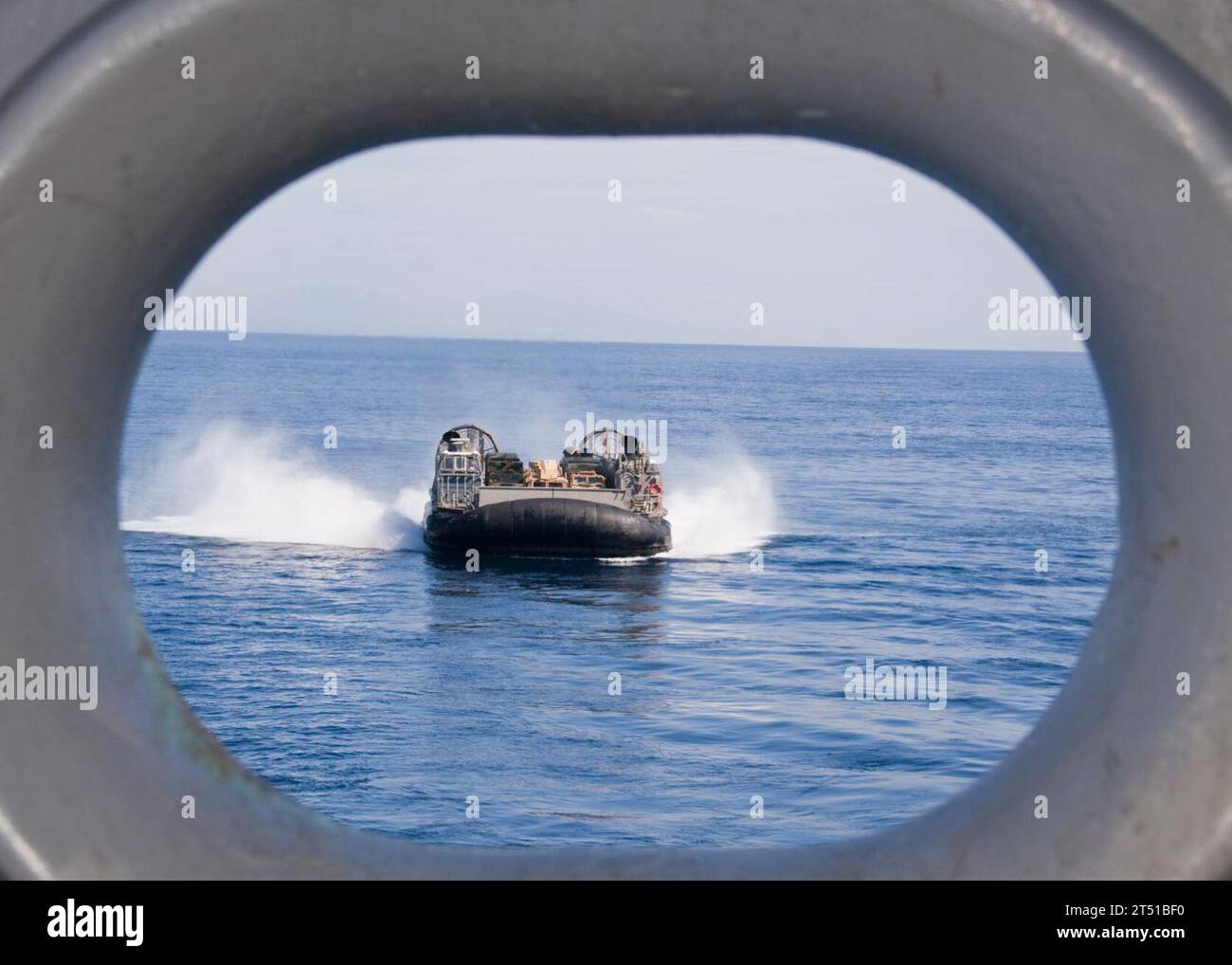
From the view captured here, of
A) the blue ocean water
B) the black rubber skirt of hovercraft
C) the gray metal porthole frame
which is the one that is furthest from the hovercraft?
the gray metal porthole frame

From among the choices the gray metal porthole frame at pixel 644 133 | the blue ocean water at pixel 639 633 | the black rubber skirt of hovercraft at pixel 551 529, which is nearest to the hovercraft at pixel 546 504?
the black rubber skirt of hovercraft at pixel 551 529

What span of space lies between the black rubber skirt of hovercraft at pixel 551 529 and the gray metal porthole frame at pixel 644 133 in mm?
24019

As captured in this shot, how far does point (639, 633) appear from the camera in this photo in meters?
26.3

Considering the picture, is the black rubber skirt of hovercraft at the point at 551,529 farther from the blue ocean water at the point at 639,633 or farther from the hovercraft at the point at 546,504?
the blue ocean water at the point at 639,633

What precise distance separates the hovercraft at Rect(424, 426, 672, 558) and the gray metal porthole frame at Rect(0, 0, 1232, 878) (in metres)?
23.7

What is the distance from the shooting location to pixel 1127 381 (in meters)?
1.52

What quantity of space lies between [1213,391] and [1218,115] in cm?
29

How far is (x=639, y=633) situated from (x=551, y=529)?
105 inches

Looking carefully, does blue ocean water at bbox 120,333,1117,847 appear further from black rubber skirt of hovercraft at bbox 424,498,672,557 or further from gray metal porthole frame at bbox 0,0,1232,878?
black rubber skirt of hovercraft at bbox 424,498,672,557

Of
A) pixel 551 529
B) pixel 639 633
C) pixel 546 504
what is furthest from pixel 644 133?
pixel 639 633

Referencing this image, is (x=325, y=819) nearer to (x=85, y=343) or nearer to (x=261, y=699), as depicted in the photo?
(x=85, y=343)

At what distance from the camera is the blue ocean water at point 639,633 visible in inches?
703
